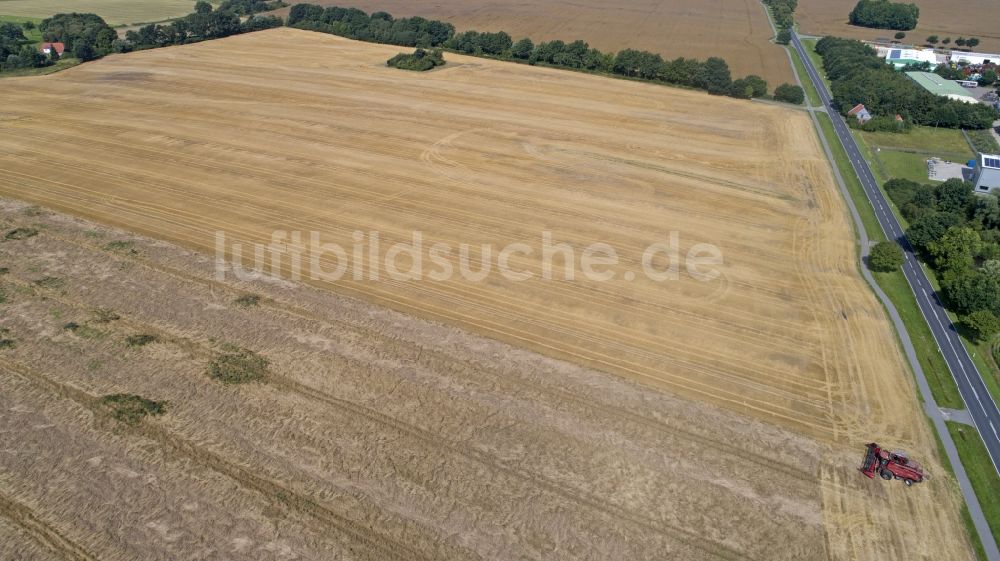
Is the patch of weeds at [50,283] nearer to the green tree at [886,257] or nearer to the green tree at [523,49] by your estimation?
the green tree at [886,257]

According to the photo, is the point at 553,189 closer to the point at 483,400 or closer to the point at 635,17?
the point at 483,400

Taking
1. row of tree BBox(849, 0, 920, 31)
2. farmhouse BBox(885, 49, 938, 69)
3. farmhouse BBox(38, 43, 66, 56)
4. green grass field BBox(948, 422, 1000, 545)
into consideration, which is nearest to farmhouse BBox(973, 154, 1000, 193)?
green grass field BBox(948, 422, 1000, 545)

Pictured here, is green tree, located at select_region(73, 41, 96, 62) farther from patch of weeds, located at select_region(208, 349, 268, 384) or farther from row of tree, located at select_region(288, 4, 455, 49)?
patch of weeds, located at select_region(208, 349, 268, 384)

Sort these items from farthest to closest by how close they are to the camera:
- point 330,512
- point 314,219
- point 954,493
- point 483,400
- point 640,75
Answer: point 640,75, point 314,219, point 483,400, point 954,493, point 330,512

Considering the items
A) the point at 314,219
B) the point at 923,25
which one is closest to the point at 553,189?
the point at 314,219

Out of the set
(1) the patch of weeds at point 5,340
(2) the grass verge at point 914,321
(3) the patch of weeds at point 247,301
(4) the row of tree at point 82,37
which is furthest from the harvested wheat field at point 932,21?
(1) the patch of weeds at point 5,340
